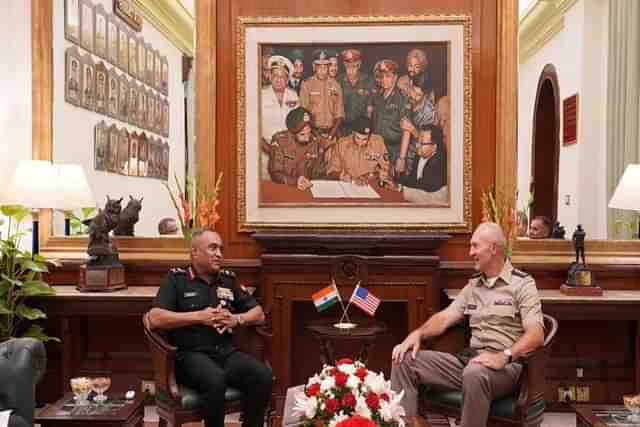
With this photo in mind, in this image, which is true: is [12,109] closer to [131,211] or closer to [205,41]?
[131,211]

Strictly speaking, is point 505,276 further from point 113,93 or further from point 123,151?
point 113,93

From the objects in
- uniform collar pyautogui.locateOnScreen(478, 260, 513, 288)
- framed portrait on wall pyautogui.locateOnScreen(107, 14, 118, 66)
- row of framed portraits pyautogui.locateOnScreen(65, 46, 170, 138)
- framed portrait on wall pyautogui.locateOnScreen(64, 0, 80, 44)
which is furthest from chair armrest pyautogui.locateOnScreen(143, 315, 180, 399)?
framed portrait on wall pyautogui.locateOnScreen(64, 0, 80, 44)

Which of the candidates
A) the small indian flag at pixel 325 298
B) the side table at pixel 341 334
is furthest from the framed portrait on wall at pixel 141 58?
the side table at pixel 341 334

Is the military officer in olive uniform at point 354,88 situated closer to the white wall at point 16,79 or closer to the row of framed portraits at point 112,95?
the row of framed portraits at point 112,95

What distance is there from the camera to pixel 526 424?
→ 141 inches

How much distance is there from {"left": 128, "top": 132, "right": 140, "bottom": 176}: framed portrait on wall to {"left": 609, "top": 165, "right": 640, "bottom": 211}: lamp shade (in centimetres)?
362

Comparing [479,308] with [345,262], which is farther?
[345,262]

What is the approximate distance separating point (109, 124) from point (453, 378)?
10.8 ft

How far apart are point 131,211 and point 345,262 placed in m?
1.72

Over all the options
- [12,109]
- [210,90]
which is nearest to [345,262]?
[210,90]

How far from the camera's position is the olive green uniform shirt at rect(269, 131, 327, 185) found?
17.2 ft

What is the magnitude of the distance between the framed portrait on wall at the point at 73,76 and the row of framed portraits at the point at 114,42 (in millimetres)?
95

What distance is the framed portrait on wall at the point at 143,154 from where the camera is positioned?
5.40m

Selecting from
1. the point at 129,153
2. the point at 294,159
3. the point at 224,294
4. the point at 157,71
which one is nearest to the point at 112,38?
the point at 157,71
